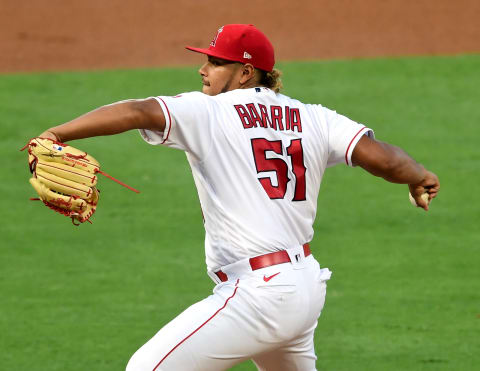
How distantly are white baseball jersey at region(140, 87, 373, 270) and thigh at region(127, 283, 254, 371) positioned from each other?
28 centimetres

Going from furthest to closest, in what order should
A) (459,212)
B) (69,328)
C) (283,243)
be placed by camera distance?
(459,212)
(69,328)
(283,243)

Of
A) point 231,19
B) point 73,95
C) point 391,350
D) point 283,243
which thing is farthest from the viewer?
point 231,19

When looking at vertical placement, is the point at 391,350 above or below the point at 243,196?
below

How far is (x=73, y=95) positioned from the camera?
13.0 meters

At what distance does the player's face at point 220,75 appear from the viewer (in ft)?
14.3

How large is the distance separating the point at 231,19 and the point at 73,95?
11.4ft

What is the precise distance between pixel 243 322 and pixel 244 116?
32.6 inches

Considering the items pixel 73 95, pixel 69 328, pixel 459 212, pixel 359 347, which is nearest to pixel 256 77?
pixel 359 347

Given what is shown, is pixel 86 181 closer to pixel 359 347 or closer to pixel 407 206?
pixel 359 347

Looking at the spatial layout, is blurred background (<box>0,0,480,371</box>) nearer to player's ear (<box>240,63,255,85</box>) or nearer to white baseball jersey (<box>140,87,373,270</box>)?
white baseball jersey (<box>140,87,373,270</box>)

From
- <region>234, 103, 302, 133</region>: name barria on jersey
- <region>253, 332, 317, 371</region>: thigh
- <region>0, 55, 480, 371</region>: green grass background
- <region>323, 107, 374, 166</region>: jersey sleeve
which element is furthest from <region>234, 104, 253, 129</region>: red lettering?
<region>0, 55, 480, 371</region>: green grass background

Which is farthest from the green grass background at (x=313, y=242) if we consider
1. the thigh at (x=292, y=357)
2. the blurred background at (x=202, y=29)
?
the thigh at (x=292, y=357)

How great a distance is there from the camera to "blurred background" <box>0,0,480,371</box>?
6.89m

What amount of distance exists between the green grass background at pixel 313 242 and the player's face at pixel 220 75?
2.48m
